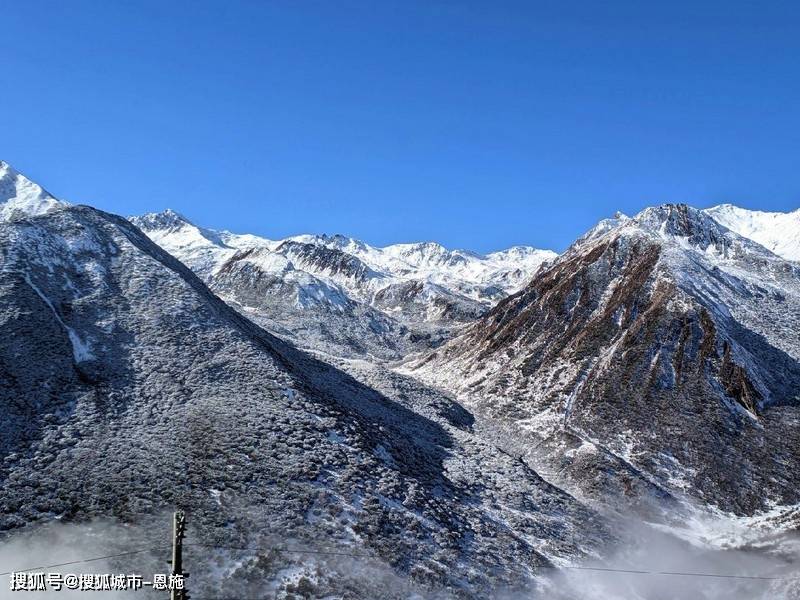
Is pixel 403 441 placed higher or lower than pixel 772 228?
lower

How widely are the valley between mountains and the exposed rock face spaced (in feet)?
0.92

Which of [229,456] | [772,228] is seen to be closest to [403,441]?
[229,456]

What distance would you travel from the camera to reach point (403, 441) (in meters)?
40.8

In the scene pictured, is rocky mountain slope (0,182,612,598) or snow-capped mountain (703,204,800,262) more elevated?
snow-capped mountain (703,204,800,262)

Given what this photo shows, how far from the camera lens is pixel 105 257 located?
52.9m

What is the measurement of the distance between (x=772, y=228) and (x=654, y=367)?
475ft

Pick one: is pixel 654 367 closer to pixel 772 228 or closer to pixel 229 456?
pixel 229 456

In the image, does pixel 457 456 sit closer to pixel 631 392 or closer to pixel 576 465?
pixel 576 465

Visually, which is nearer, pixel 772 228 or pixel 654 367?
pixel 654 367

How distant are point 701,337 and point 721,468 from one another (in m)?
18.5

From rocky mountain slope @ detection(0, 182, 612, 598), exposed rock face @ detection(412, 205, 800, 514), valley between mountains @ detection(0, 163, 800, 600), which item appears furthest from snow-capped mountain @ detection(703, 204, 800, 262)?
rocky mountain slope @ detection(0, 182, 612, 598)

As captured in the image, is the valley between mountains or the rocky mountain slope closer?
the rocky mountain slope

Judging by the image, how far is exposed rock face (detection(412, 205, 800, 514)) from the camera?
46312 mm

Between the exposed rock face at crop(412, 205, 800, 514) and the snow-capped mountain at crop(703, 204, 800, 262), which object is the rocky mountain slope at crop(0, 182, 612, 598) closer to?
the exposed rock face at crop(412, 205, 800, 514)
